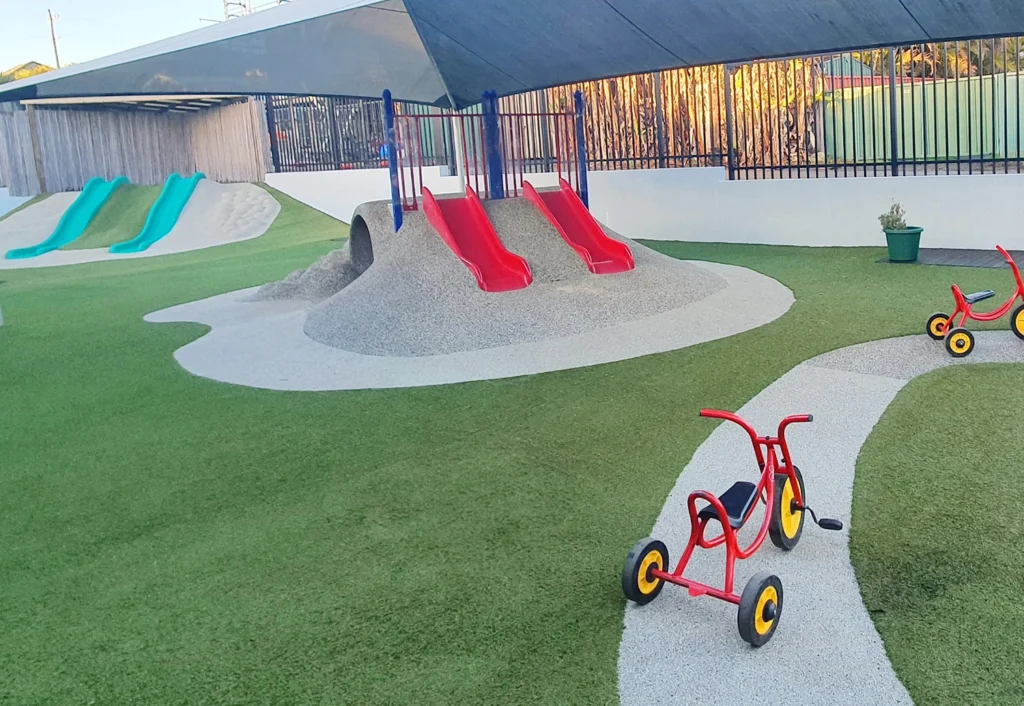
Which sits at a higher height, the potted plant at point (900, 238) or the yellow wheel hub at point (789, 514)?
the potted plant at point (900, 238)

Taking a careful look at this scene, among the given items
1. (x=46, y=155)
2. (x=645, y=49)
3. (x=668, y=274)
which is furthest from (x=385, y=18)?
(x=46, y=155)

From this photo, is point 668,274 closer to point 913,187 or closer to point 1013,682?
point 913,187

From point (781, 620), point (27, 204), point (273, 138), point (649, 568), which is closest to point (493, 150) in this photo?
point (649, 568)

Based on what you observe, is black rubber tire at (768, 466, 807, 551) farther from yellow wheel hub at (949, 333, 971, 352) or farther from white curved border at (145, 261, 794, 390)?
white curved border at (145, 261, 794, 390)

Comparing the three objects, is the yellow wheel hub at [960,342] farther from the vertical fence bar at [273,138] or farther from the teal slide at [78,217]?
the vertical fence bar at [273,138]

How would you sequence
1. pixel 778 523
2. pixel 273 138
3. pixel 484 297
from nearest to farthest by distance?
pixel 778 523, pixel 484 297, pixel 273 138

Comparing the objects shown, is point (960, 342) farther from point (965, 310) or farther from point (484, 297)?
point (484, 297)

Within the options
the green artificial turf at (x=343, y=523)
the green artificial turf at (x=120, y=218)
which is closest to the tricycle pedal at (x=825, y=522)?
the green artificial turf at (x=343, y=523)

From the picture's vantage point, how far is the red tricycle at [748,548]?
3199 mm

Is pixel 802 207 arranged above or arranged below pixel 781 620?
above

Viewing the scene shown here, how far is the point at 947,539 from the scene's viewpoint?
12.8ft

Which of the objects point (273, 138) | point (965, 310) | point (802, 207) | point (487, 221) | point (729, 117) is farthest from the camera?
point (273, 138)

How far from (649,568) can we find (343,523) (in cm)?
171

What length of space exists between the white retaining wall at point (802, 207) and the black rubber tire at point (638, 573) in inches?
402
